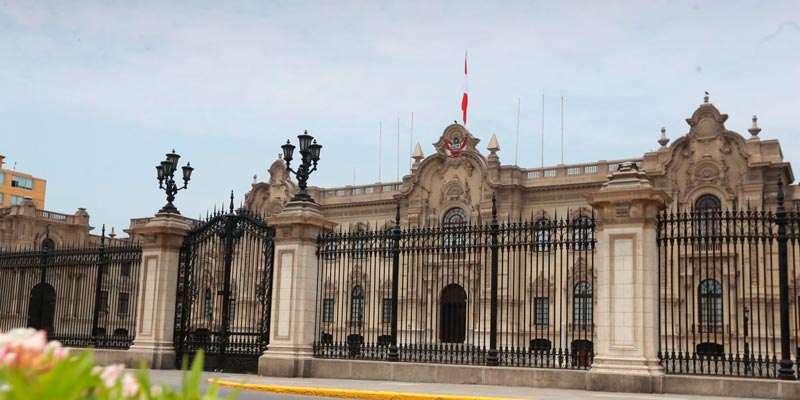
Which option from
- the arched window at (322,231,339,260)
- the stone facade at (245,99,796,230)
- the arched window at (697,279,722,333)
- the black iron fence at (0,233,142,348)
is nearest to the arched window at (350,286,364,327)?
the arched window at (322,231,339,260)

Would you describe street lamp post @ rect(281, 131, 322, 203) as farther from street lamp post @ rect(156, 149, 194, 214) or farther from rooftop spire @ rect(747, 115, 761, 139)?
rooftop spire @ rect(747, 115, 761, 139)

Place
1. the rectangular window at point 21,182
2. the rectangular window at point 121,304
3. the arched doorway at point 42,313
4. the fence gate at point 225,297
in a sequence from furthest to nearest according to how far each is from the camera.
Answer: the rectangular window at point 21,182
the rectangular window at point 121,304
the arched doorway at point 42,313
the fence gate at point 225,297

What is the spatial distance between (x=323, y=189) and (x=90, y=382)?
43.1m

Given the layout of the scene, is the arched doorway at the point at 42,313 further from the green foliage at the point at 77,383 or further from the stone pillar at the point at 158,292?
the green foliage at the point at 77,383

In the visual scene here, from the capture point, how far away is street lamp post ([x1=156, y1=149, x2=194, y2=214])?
63.6ft

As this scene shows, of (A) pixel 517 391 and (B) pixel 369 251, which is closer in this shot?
(A) pixel 517 391

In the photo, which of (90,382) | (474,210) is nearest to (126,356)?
(90,382)

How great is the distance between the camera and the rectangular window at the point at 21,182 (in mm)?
76375

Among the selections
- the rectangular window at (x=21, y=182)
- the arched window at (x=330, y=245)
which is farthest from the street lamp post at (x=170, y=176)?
the rectangular window at (x=21, y=182)

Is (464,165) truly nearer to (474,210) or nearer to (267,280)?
(474,210)

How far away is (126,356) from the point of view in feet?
62.4

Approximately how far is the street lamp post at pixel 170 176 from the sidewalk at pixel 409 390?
15.7ft

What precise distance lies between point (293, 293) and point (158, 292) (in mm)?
3958

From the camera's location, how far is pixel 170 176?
1947 centimetres
